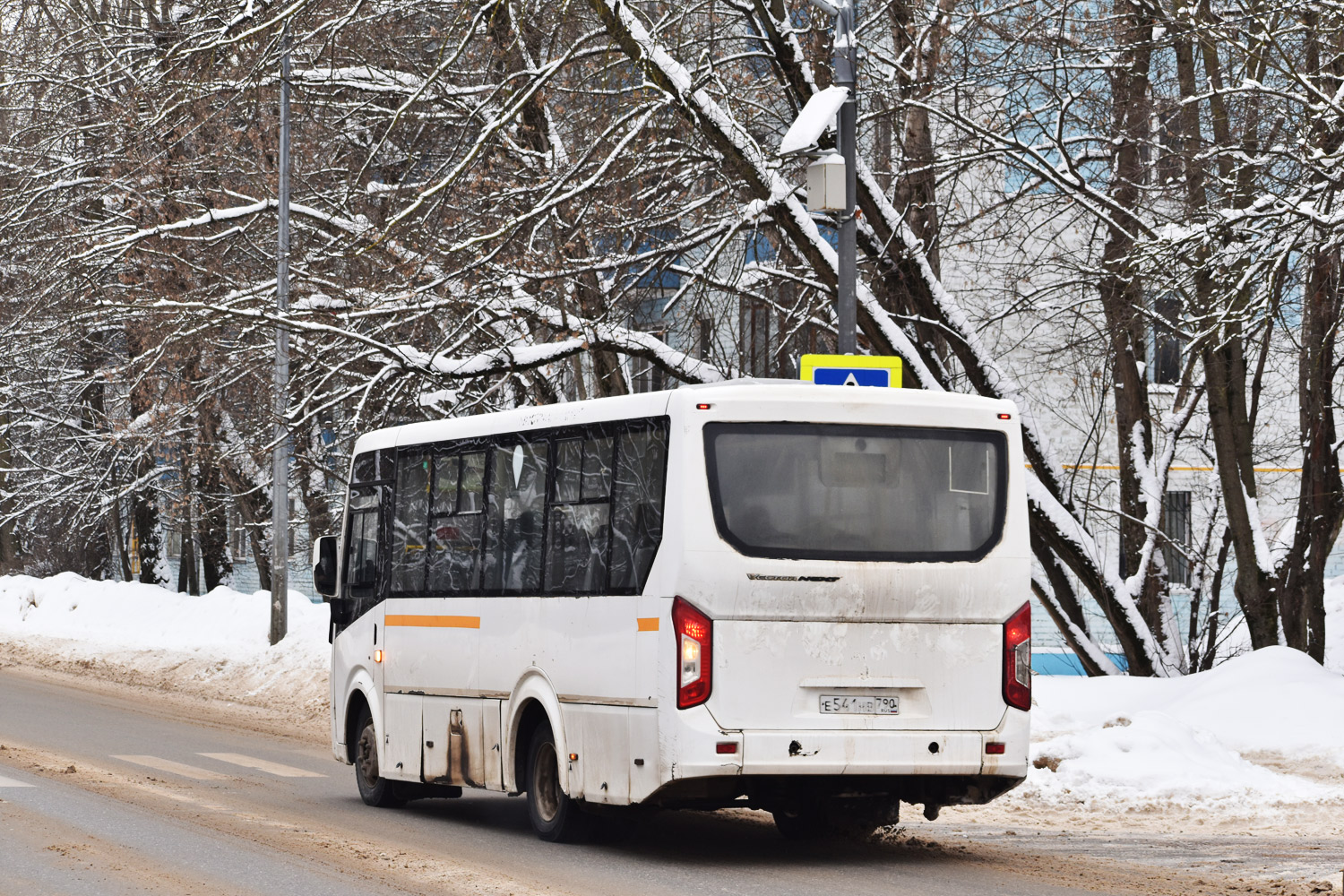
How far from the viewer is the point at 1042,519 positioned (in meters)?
Answer: 19.1

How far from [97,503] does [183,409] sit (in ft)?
40.2

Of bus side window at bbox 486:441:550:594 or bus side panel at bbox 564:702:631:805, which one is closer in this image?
bus side panel at bbox 564:702:631:805

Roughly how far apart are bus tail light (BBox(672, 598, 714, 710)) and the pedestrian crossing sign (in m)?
4.60

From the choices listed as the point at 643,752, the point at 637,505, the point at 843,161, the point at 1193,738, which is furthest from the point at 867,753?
the point at 843,161

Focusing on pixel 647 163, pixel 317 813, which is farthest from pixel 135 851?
pixel 647 163

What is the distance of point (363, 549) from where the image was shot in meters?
13.9

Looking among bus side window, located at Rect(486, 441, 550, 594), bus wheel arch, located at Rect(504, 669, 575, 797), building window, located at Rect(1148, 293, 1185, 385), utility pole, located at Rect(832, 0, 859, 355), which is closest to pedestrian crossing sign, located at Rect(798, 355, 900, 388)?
utility pole, located at Rect(832, 0, 859, 355)

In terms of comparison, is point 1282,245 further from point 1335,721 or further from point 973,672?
point 973,672

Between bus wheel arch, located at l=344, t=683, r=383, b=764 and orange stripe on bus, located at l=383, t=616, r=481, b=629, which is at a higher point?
orange stripe on bus, located at l=383, t=616, r=481, b=629

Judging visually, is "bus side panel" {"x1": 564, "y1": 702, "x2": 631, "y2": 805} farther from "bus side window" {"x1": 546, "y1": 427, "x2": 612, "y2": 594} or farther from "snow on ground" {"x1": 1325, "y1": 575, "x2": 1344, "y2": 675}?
"snow on ground" {"x1": 1325, "y1": 575, "x2": 1344, "y2": 675}

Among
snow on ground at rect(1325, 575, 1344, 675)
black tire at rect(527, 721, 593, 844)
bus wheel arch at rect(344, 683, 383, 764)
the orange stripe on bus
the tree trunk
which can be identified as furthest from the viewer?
the tree trunk

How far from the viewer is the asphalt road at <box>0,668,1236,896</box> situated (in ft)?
29.7

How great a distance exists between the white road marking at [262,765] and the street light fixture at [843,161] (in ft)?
18.2

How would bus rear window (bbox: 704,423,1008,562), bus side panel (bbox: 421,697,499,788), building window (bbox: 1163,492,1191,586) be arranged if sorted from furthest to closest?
building window (bbox: 1163,492,1191,586)
bus side panel (bbox: 421,697,499,788)
bus rear window (bbox: 704,423,1008,562)
